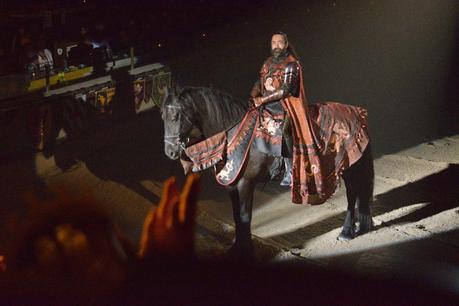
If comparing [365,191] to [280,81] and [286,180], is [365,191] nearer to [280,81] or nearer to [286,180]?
[286,180]

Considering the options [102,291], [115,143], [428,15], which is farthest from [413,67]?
[102,291]

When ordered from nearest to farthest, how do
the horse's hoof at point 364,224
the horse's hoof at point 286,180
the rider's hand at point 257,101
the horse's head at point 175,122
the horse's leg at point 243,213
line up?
1. the horse's head at point 175,122
2. the rider's hand at point 257,101
3. the horse's leg at point 243,213
4. the horse's hoof at point 286,180
5. the horse's hoof at point 364,224

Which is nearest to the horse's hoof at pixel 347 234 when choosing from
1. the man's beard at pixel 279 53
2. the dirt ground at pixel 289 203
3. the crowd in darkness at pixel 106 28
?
the dirt ground at pixel 289 203

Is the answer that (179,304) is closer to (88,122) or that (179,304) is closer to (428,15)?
(88,122)

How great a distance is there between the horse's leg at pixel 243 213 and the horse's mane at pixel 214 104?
814 millimetres

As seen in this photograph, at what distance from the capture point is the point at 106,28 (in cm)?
1423

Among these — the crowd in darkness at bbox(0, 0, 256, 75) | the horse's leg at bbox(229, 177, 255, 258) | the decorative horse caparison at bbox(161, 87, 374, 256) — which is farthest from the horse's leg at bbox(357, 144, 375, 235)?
the crowd in darkness at bbox(0, 0, 256, 75)

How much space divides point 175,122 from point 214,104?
0.56m

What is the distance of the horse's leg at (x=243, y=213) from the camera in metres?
7.90

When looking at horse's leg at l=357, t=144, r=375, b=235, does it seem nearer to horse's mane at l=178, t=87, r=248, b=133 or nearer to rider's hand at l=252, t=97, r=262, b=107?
rider's hand at l=252, t=97, r=262, b=107

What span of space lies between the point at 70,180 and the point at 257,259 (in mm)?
4094

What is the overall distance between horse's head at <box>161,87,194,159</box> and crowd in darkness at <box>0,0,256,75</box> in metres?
4.96

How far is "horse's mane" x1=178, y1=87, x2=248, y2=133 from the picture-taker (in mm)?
7594

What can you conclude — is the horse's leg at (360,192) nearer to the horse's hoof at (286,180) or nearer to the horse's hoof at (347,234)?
the horse's hoof at (347,234)
